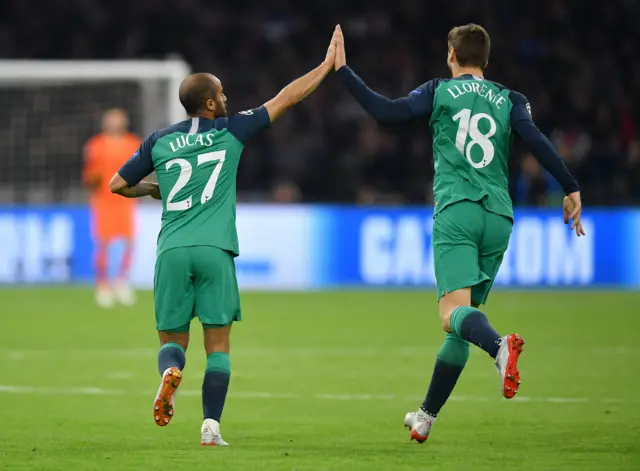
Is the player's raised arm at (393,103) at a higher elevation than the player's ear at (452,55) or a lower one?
lower

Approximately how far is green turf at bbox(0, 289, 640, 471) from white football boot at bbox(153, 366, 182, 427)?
0.64 feet

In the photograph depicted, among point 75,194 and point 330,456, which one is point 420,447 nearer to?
point 330,456

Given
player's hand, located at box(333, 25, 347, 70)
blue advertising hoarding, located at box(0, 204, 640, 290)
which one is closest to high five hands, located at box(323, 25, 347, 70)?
player's hand, located at box(333, 25, 347, 70)

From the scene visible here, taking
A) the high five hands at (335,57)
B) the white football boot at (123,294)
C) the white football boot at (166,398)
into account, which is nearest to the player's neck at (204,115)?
the high five hands at (335,57)

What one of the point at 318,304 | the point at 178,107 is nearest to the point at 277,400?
the point at 318,304

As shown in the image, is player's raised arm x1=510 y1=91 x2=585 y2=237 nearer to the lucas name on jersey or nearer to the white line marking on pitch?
the lucas name on jersey

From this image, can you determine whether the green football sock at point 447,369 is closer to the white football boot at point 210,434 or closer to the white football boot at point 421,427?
the white football boot at point 421,427

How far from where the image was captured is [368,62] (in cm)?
2417

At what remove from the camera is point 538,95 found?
76.4 ft

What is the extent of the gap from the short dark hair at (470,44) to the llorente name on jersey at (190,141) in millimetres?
1355

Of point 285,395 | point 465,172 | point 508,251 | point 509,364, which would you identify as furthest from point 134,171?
point 508,251

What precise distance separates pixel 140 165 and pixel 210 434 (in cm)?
143

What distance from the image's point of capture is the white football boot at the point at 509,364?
5750 millimetres

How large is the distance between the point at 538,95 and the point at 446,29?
8.01 ft
